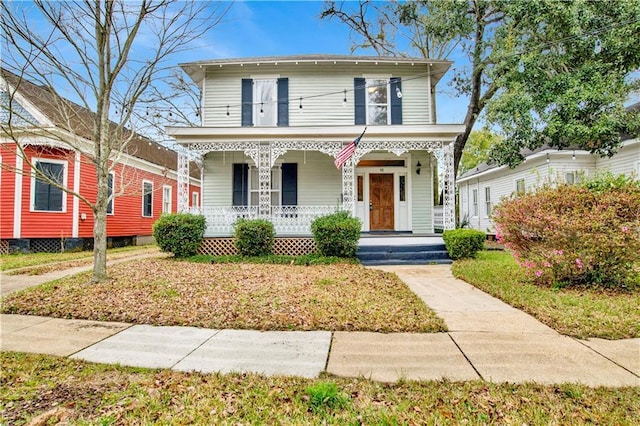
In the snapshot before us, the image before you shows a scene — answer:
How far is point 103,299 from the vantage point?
5090 millimetres

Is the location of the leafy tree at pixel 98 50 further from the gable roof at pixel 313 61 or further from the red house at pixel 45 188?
the gable roof at pixel 313 61

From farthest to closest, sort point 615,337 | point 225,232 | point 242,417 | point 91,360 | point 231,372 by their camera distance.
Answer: point 225,232 → point 615,337 → point 91,360 → point 231,372 → point 242,417

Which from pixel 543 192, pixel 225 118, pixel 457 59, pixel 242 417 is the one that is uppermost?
pixel 457 59

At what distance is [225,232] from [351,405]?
9.09 metres

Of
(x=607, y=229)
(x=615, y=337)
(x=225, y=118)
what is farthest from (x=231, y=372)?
(x=225, y=118)

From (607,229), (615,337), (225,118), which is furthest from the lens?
(225,118)

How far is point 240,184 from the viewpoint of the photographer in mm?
12414

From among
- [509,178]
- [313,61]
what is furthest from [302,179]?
[509,178]

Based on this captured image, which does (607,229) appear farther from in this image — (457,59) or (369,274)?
(457,59)

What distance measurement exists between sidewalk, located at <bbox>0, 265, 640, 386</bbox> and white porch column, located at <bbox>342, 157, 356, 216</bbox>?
6.52m

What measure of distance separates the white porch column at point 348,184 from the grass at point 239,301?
147 inches

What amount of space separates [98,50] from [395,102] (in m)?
9.73

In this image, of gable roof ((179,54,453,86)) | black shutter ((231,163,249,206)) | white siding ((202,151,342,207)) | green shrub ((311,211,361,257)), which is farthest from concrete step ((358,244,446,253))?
gable roof ((179,54,453,86))

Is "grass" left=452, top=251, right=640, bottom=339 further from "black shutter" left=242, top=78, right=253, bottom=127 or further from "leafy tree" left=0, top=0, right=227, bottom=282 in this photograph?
"black shutter" left=242, top=78, right=253, bottom=127
